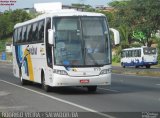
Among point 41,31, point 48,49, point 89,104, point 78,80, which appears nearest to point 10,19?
point 41,31

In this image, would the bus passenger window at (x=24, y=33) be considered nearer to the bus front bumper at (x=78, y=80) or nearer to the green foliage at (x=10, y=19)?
the bus front bumper at (x=78, y=80)

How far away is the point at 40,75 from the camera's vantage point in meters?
24.5

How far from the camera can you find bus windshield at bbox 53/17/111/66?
21719 mm

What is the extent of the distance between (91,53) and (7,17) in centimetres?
11564

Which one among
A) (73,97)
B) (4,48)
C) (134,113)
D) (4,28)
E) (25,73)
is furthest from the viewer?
(4,28)

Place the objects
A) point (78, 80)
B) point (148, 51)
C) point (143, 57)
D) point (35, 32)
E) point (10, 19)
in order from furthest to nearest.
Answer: point (10, 19), point (148, 51), point (143, 57), point (35, 32), point (78, 80)

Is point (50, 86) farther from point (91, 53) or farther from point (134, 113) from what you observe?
point (134, 113)

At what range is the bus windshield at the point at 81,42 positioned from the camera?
21.7m

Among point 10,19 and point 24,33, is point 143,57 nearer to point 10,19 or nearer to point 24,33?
point 24,33

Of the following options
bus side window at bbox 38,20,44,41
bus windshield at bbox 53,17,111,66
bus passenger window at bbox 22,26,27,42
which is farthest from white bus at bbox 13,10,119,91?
bus passenger window at bbox 22,26,27,42

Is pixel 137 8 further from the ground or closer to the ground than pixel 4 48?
further from the ground

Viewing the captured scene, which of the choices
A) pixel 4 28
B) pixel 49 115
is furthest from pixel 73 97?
pixel 4 28

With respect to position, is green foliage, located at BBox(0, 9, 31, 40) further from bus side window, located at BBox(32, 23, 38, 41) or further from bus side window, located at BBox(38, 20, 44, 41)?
bus side window, located at BBox(38, 20, 44, 41)

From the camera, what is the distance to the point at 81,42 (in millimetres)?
21812
